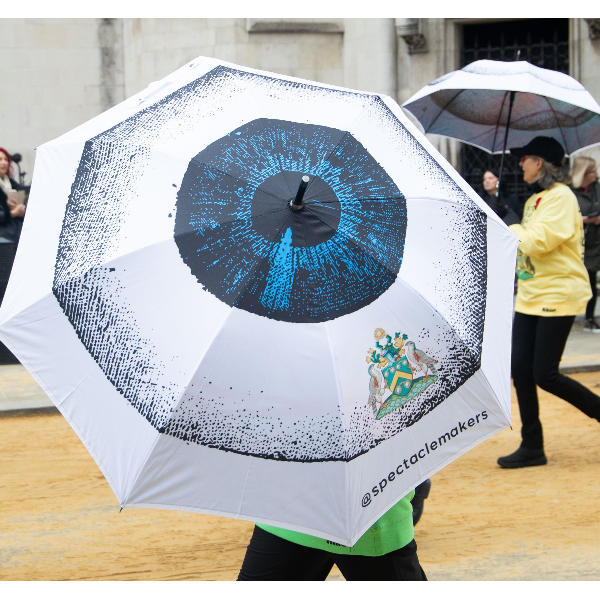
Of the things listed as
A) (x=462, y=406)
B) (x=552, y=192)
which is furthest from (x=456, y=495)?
(x=462, y=406)

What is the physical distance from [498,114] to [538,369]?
1931mm

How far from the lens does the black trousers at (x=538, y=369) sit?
5668 millimetres

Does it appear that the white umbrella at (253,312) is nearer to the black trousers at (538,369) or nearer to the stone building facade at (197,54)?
the black trousers at (538,369)

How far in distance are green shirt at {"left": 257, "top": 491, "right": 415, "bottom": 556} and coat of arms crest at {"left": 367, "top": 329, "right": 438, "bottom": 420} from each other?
43cm

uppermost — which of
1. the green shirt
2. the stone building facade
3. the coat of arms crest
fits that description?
the stone building facade

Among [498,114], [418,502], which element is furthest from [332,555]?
[498,114]

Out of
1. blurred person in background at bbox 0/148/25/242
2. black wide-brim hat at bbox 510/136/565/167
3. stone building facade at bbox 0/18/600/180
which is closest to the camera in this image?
black wide-brim hat at bbox 510/136/565/167

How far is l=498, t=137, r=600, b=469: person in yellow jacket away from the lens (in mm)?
5551

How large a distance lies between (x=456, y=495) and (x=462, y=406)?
300 cm

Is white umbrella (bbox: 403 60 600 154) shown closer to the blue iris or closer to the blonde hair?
the blue iris

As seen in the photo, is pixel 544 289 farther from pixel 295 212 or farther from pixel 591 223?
pixel 591 223

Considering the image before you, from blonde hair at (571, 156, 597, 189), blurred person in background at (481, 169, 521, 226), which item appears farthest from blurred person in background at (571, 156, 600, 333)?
blurred person in background at (481, 169, 521, 226)

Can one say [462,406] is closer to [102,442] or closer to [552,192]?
[102,442]

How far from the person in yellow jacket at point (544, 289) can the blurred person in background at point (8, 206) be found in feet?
20.5
